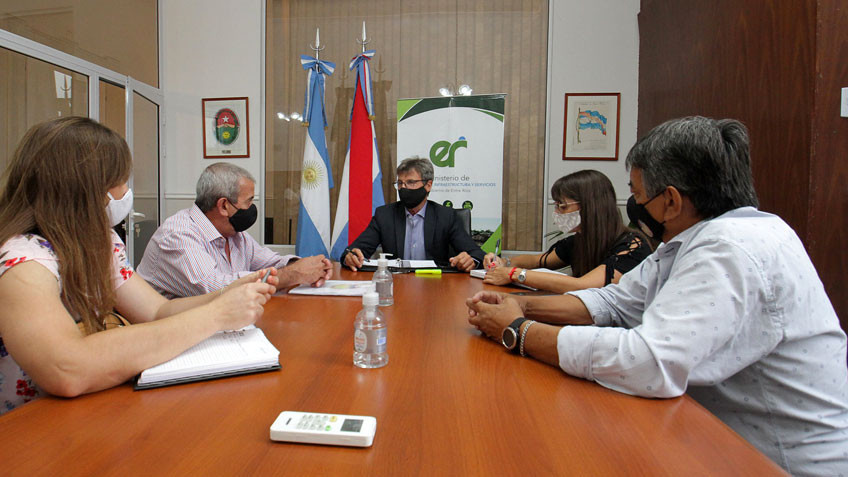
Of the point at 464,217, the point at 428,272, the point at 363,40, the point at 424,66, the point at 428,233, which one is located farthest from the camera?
the point at 424,66

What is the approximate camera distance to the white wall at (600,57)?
3924mm

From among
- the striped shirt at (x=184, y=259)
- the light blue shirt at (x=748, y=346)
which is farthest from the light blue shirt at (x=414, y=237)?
the light blue shirt at (x=748, y=346)

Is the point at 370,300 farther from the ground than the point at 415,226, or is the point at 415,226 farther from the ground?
the point at 415,226

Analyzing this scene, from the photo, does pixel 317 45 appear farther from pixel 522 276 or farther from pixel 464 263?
Result: pixel 522 276

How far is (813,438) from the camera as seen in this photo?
0.92 m

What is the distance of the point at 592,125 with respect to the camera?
400 centimetres

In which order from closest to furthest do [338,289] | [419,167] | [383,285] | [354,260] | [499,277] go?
[383,285] → [338,289] → [499,277] → [354,260] → [419,167]

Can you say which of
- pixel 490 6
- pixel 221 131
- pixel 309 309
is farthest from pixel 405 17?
pixel 309 309

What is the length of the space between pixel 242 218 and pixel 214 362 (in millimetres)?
1179

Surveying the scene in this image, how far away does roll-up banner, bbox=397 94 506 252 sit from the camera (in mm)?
3836

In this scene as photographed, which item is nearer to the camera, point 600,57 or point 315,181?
point 600,57

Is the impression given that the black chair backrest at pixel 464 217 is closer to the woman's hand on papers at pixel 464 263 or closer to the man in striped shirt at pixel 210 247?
the woman's hand on papers at pixel 464 263

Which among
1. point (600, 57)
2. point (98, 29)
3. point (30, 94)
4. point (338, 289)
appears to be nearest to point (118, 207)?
point (338, 289)

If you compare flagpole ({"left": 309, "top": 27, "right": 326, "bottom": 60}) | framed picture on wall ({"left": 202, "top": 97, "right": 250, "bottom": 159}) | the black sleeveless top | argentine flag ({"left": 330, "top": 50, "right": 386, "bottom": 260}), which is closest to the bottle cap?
the black sleeveless top
